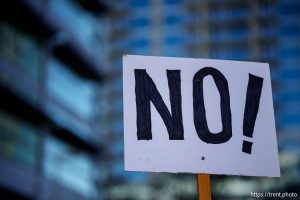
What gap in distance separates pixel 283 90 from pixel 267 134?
8012 centimetres

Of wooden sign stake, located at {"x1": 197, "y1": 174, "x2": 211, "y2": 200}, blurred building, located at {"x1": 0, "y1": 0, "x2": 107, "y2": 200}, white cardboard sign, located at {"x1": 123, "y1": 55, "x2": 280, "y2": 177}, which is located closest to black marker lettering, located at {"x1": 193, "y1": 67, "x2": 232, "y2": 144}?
white cardboard sign, located at {"x1": 123, "y1": 55, "x2": 280, "y2": 177}

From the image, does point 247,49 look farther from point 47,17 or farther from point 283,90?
point 47,17

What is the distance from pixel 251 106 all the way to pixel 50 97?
81.2ft

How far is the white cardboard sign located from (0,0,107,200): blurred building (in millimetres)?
19923

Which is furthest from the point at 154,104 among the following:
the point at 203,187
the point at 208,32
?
the point at 208,32

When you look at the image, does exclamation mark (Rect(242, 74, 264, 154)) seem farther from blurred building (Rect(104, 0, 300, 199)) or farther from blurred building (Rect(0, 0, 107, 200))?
blurred building (Rect(104, 0, 300, 199))

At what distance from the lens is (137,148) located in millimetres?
2723

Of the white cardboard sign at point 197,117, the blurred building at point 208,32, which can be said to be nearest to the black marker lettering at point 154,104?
the white cardboard sign at point 197,117

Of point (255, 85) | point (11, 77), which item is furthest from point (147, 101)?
point (11, 77)

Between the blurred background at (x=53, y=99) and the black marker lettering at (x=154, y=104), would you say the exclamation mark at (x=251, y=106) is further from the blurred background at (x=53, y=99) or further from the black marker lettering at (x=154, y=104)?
the blurred background at (x=53, y=99)

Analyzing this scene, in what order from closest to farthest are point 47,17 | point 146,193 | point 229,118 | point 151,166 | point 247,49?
point 151,166 < point 229,118 < point 47,17 < point 146,193 < point 247,49

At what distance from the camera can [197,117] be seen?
284 centimetres

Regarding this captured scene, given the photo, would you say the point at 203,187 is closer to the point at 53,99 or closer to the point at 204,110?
the point at 204,110

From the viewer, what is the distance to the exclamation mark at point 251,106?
2832 millimetres
